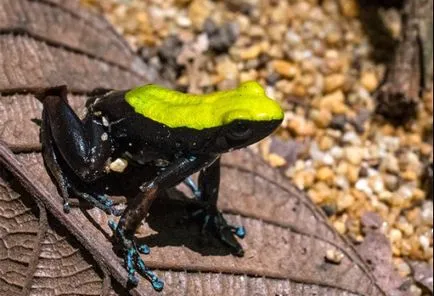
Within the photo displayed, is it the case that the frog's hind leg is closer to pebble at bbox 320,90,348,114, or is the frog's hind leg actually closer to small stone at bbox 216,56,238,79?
small stone at bbox 216,56,238,79

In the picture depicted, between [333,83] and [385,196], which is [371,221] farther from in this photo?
[333,83]

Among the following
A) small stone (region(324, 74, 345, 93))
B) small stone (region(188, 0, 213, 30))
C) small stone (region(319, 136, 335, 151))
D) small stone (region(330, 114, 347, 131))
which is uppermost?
small stone (region(188, 0, 213, 30))

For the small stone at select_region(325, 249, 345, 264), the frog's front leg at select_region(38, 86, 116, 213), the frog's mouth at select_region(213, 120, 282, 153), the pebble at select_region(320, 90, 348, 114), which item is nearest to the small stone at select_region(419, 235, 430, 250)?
the small stone at select_region(325, 249, 345, 264)

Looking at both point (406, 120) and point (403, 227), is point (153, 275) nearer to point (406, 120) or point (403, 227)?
point (403, 227)

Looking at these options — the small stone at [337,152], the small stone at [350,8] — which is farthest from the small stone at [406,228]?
the small stone at [350,8]

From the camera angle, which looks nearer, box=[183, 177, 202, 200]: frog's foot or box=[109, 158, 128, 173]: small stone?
box=[109, 158, 128, 173]: small stone

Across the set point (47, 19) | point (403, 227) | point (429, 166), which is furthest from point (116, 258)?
point (429, 166)
